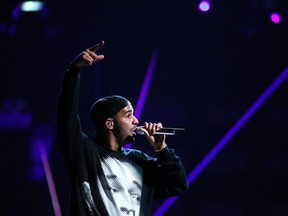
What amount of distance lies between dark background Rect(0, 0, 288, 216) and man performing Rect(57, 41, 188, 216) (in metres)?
1.71

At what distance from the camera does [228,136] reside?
3.82 meters

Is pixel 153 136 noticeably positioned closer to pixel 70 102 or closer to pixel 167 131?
pixel 167 131

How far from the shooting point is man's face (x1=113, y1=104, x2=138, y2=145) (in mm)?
2027

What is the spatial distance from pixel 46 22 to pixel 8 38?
0.35 m

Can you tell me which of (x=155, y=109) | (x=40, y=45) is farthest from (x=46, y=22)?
(x=155, y=109)

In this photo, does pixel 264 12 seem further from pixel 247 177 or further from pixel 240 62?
pixel 247 177

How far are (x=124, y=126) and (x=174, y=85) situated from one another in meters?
1.88

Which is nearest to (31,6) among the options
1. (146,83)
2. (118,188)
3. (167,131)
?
(146,83)

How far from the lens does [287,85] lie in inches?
155

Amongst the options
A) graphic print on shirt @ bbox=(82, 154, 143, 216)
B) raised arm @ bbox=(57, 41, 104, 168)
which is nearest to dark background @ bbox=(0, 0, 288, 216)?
graphic print on shirt @ bbox=(82, 154, 143, 216)

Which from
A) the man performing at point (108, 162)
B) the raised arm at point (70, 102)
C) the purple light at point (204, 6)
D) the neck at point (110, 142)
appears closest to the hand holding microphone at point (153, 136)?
the man performing at point (108, 162)

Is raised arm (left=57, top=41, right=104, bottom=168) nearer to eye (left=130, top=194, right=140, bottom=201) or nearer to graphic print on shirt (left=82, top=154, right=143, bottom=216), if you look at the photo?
graphic print on shirt (left=82, top=154, right=143, bottom=216)

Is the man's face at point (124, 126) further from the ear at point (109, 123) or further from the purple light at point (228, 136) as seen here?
the purple light at point (228, 136)

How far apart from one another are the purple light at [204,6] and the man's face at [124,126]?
208 centimetres
